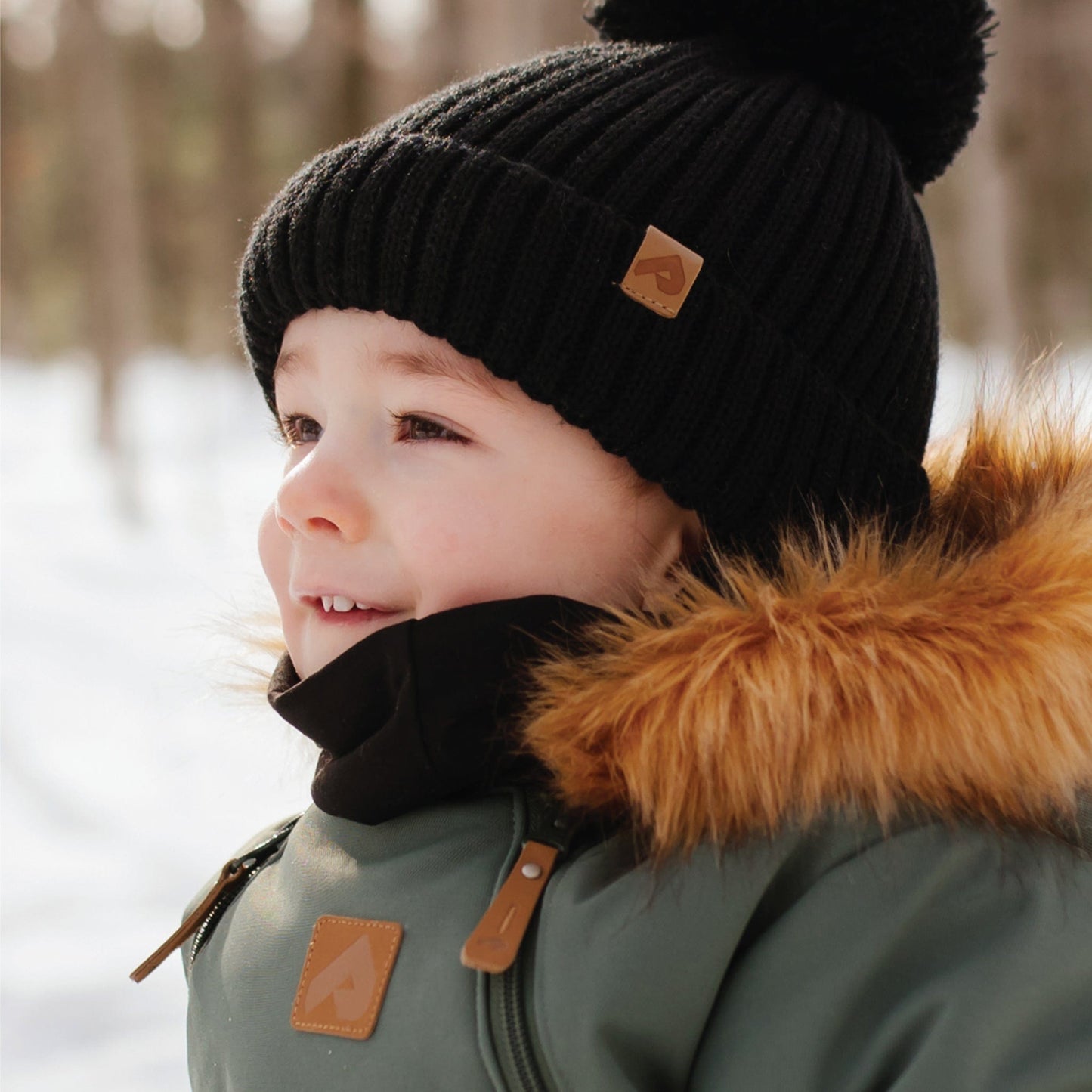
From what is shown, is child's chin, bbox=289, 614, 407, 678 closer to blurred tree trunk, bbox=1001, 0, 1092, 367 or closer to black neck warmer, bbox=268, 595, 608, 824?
black neck warmer, bbox=268, 595, 608, 824

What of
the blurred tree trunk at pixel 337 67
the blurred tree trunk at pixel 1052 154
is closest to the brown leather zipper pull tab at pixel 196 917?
the blurred tree trunk at pixel 1052 154

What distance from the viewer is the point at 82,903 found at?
6.98ft

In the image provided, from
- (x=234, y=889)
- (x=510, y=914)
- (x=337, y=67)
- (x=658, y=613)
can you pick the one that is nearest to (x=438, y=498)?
(x=658, y=613)

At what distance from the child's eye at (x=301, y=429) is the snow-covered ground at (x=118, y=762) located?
31cm

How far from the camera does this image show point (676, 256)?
3.27 feet

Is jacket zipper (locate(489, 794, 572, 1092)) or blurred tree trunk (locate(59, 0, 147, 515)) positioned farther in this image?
blurred tree trunk (locate(59, 0, 147, 515))

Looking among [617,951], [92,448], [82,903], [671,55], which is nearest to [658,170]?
[671,55]

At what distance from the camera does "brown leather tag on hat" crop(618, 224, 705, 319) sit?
989 millimetres

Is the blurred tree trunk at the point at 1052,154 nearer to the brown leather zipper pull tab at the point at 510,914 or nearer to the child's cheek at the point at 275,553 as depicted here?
the child's cheek at the point at 275,553

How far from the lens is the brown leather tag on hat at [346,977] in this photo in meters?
0.88

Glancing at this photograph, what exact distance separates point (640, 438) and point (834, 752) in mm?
329

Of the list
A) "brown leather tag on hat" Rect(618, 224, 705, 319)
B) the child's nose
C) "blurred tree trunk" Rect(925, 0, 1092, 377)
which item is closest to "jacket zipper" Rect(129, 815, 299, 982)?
the child's nose

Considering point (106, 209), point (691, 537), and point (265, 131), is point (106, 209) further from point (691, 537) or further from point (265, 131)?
point (691, 537)

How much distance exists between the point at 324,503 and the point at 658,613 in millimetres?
298
